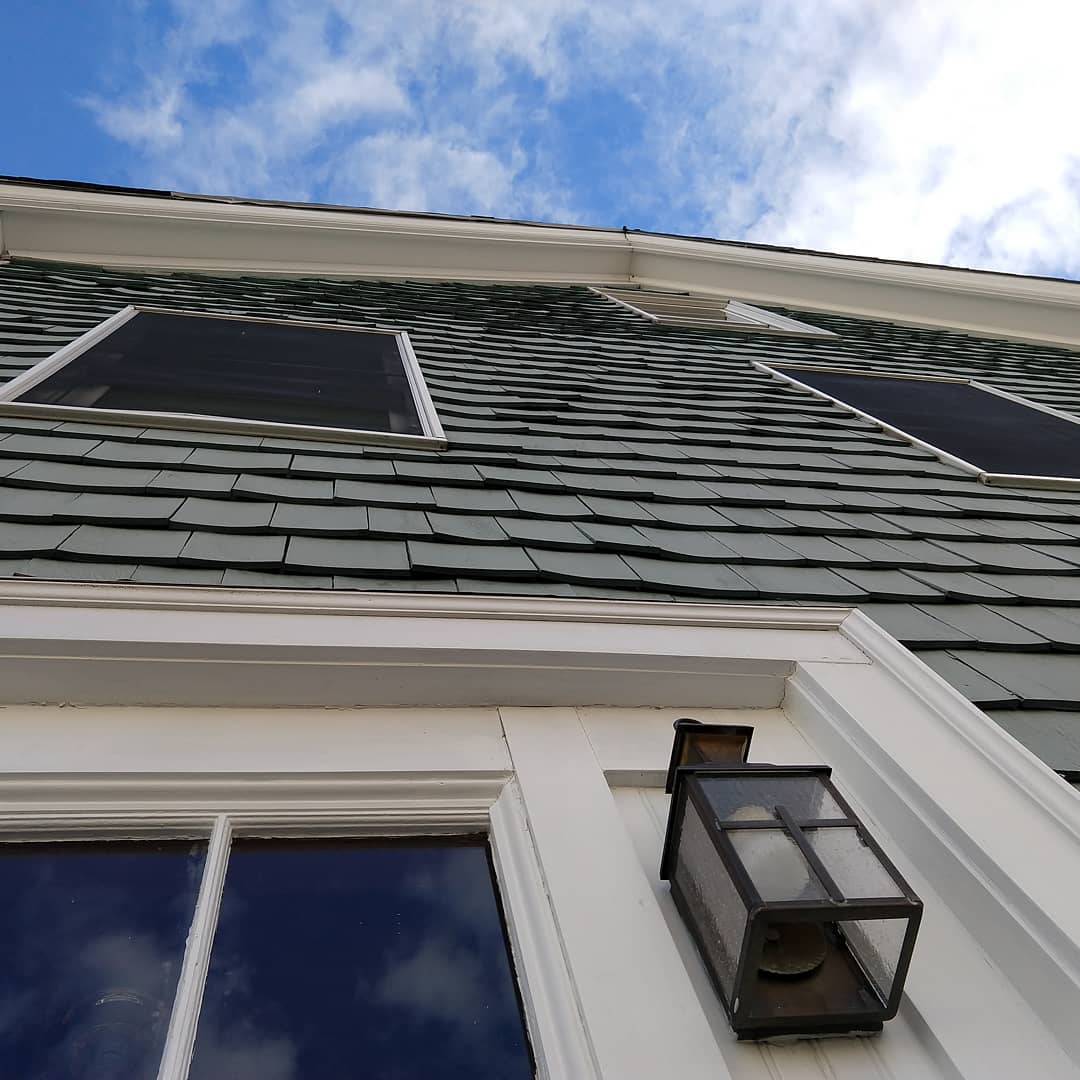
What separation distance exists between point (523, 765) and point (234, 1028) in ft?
2.21

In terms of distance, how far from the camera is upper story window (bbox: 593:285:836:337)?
7.07 metres

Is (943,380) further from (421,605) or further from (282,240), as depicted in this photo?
(421,605)

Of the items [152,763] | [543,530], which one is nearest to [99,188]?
[543,530]

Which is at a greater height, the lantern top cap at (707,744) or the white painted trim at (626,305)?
the lantern top cap at (707,744)

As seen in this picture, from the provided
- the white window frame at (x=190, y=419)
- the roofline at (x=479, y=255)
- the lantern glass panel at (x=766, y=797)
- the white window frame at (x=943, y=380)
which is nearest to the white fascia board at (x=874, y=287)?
the roofline at (x=479, y=255)

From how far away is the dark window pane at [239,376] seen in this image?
332 cm

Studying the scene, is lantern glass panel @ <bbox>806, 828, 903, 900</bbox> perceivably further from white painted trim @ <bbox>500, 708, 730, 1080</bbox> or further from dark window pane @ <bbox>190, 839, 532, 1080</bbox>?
dark window pane @ <bbox>190, 839, 532, 1080</bbox>

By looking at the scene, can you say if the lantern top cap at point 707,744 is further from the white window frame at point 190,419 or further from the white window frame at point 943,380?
the white window frame at point 943,380

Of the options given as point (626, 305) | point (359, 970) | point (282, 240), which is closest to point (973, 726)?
point (359, 970)

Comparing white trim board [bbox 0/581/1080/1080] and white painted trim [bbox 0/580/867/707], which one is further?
white painted trim [bbox 0/580/867/707]

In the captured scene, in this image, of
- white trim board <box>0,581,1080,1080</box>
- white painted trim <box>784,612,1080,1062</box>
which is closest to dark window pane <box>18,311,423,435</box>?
white trim board <box>0,581,1080,1080</box>

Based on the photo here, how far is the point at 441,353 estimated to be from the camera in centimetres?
495

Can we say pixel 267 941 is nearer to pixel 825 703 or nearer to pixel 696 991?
pixel 696 991

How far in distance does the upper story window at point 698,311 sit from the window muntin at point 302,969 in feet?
18.6
